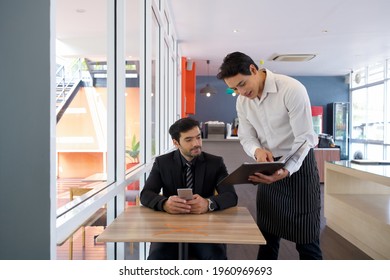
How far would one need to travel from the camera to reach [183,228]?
1.44 m

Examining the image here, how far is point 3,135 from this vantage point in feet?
3.21

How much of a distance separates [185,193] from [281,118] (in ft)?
2.20

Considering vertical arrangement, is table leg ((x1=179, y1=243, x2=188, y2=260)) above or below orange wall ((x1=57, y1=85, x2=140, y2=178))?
below

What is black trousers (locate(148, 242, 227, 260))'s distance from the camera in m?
1.79

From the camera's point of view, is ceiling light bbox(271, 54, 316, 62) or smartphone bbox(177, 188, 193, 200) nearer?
smartphone bbox(177, 188, 193, 200)

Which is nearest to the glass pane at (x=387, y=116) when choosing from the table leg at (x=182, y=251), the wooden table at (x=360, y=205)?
the wooden table at (x=360, y=205)

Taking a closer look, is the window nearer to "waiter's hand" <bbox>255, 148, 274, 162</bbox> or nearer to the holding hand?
"waiter's hand" <bbox>255, 148, 274, 162</bbox>

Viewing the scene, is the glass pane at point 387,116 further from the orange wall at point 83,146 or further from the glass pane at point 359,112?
the orange wall at point 83,146

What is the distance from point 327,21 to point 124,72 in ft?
14.1

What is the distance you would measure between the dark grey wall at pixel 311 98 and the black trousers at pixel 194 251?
9103mm

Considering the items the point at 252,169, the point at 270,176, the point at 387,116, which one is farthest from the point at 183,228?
the point at 387,116

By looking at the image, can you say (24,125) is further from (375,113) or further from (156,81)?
(375,113)

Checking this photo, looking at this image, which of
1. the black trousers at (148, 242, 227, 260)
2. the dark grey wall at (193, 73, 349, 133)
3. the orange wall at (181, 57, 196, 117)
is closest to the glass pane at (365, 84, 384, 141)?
the dark grey wall at (193, 73, 349, 133)

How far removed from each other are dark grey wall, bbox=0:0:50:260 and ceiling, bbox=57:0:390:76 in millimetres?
1345
